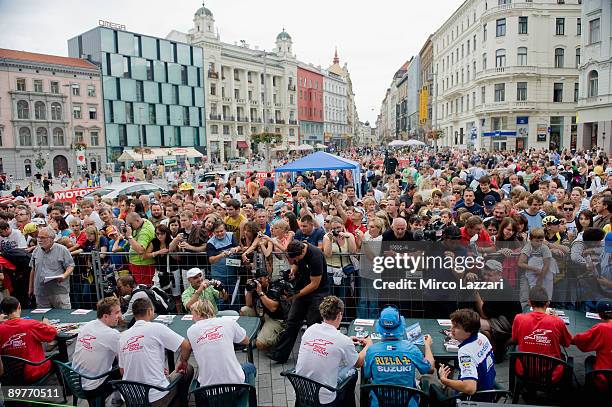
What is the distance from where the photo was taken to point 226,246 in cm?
710

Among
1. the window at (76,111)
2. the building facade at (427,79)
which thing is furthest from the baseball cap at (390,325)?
the building facade at (427,79)

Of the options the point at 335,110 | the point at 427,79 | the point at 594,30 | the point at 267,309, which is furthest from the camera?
the point at 335,110

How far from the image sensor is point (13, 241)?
7906 millimetres

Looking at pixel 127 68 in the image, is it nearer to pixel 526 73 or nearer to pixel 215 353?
pixel 526 73

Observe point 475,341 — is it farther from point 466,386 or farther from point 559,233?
point 559,233

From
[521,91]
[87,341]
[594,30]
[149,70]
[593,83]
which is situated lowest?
[87,341]

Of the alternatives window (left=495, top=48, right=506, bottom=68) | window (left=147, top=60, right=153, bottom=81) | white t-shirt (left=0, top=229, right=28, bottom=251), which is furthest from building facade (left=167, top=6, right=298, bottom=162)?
white t-shirt (left=0, top=229, right=28, bottom=251)

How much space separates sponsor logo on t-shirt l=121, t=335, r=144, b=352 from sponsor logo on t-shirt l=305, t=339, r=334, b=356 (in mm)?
1641

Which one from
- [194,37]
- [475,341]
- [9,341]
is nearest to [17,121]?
[194,37]

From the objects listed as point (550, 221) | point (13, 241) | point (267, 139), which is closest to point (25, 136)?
point (267, 139)

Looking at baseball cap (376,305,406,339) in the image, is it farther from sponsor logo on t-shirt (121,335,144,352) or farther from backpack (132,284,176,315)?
backpack (132,284,176,315)

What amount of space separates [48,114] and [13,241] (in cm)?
5322

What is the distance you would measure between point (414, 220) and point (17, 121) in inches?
2199

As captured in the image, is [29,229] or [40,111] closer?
[29,229]
